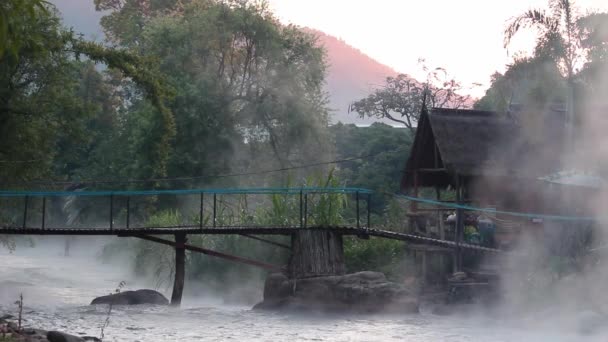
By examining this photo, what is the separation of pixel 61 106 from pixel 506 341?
16.9 metres

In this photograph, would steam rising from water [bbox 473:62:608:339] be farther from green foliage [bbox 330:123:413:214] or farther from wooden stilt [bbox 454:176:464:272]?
green foliage [bbox 330:123:413:214]

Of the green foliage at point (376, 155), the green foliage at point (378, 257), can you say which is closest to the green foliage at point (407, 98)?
the green foliage at point (376, 155)

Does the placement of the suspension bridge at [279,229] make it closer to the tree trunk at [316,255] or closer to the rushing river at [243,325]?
the tree trunk at [316,255]

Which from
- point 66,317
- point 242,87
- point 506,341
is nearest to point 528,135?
point 506,341

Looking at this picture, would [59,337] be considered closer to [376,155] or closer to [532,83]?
[532,83]

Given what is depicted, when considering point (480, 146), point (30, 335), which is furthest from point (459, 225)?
point (30, 335)

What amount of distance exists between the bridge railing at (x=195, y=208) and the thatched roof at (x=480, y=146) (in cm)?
277

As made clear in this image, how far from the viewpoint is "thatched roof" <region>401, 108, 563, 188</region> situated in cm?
2692

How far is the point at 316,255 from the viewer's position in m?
26.2

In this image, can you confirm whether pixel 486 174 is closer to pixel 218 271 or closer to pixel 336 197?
pixel 336 197

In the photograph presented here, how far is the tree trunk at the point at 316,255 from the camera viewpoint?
85.7ft

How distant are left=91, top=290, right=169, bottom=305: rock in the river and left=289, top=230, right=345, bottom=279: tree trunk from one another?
4.50 meters

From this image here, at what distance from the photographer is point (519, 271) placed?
960 inches

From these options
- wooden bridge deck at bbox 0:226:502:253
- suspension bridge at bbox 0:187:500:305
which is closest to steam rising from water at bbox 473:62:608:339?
suspension bridge at bbox 0:187:500:305
